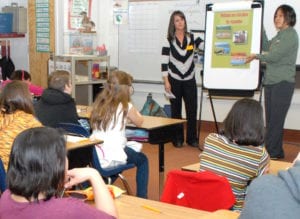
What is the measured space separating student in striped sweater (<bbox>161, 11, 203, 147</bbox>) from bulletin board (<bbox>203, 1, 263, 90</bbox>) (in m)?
0.36

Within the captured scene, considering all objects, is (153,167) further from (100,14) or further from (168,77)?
(100,14)

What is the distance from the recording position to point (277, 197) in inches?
48.5

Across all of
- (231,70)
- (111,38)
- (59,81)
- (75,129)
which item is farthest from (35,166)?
(111,38)

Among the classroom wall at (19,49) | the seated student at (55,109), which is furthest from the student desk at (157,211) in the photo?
the classroom wall at (19,49)

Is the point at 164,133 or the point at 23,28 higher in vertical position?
the point at 23,28

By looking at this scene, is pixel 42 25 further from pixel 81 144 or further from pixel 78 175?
pixel 78 175

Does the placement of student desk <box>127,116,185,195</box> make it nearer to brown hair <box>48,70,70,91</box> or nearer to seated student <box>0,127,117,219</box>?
brown hair <box>48,70,70,91</box>

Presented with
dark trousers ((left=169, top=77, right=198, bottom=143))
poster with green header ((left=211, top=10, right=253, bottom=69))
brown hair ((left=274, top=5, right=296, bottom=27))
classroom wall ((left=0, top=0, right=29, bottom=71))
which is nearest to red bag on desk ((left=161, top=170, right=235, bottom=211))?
brown hair ((left=274, top=5, right=296, bottom=27))

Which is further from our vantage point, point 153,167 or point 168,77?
point 168,77

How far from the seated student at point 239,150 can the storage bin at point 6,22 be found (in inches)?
238

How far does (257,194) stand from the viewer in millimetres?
1269

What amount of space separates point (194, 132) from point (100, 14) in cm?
277

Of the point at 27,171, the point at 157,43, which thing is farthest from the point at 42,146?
the point at 157,43

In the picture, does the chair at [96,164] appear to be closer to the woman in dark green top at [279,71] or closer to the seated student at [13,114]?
the seated student at [13,114]
